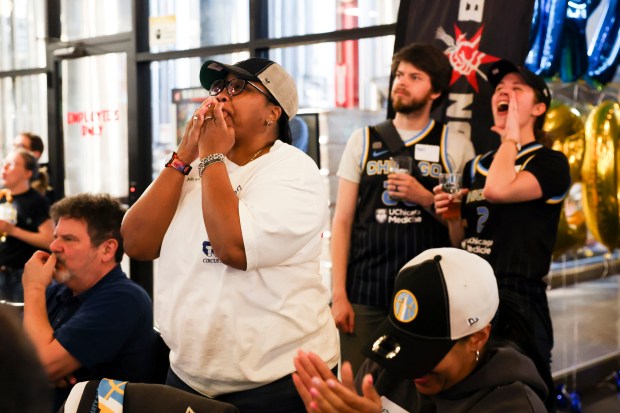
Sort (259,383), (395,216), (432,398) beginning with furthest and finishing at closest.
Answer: (395,216)
(259,383)
(432,398)

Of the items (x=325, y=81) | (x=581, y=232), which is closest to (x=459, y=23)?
(x=581, y=232)

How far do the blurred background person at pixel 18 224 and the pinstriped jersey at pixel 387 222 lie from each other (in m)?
2.53

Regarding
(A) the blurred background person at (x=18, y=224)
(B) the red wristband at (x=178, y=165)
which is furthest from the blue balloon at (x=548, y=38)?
(A) the blurred background person at (x=18, y=224)

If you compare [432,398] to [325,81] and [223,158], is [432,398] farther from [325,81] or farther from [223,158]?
[325,81]

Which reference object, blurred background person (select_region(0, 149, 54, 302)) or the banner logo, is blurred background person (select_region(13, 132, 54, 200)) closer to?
blurred background person (select_region(0, 149, 54, 302))

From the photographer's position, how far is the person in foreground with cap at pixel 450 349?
170 cm

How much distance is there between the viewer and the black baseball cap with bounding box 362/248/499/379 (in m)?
1.72

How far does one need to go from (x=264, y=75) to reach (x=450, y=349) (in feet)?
3.14

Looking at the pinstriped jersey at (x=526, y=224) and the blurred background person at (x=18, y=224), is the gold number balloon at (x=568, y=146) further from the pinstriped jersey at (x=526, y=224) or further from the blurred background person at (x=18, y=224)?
the blurred background person at (x=18, y=224)

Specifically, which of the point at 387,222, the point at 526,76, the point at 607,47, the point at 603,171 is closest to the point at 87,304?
the point at 387,222

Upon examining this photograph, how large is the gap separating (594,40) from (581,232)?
92cm

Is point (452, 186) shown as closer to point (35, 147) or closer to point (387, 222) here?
point (387, 222)

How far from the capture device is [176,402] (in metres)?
1.88

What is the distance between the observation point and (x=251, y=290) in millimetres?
2096
